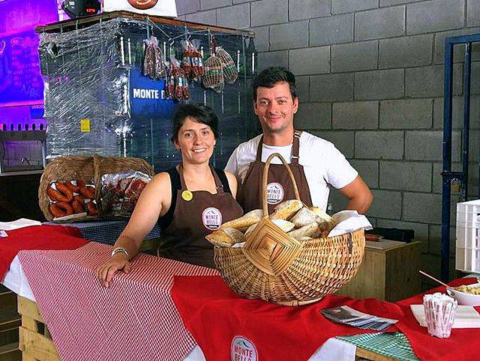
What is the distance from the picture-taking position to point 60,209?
3.21 m

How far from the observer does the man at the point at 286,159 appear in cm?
263

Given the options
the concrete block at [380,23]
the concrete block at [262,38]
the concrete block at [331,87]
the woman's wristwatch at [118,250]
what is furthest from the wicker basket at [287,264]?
the concrete block at [262,38]

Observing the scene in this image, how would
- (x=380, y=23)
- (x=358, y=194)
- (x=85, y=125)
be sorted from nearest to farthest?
(x=358, y=194) → (x=380, y=23) → (x=85, y=125)

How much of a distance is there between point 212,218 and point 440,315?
1.23m

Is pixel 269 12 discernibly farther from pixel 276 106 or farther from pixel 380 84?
pixel 276 106

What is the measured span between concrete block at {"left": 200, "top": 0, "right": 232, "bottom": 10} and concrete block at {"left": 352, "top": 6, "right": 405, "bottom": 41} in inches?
56.5

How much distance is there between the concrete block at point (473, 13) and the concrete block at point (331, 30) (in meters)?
0.91

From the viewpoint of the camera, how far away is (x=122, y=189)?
3193mm

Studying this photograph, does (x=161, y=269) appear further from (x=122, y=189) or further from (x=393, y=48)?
(x=393, y=48)

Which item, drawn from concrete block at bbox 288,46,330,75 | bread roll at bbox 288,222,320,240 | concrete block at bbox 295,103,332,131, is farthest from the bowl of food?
concrete block at bbox 288,46,330,75

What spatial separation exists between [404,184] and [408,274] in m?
0.70

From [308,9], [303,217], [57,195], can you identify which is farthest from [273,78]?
[308,9]

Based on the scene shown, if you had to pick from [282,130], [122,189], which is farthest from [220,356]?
[122,189]

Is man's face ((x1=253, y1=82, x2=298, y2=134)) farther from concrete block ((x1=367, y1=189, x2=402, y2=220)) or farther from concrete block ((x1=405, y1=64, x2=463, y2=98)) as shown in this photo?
concrete block ((x1=367, y1=189, x2=402, y2=220))
